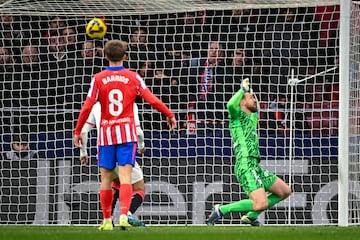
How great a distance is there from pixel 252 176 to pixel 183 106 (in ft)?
13.4

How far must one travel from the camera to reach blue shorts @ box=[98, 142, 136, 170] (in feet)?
36.0

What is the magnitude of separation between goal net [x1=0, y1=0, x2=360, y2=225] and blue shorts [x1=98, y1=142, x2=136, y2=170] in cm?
396

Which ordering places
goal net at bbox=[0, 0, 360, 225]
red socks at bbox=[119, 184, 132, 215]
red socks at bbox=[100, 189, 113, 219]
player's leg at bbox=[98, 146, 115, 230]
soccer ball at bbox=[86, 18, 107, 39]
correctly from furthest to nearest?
goal net at bbox=[0, 0, 360, 225], soccer ball at bbox=[86, 18, 107, 39], red socks at bbox=[100, 189, 113, 219], player's leg at bbox=[98, 146, 115, 230], red socks at bbox=[119, 184, 132, 215]

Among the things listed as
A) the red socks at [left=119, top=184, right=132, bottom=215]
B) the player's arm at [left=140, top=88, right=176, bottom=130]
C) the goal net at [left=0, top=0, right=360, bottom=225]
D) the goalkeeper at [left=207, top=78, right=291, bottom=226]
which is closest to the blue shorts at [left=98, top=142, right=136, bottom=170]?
the red socks at [left=119, top=184, right=132, bottom=215]

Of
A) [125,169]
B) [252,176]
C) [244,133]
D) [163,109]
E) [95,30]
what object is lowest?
[252,176]

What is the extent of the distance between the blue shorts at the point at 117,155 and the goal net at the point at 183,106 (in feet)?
13.0

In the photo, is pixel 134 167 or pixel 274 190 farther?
pixel 134 167

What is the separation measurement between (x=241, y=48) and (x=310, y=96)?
1.42 metres

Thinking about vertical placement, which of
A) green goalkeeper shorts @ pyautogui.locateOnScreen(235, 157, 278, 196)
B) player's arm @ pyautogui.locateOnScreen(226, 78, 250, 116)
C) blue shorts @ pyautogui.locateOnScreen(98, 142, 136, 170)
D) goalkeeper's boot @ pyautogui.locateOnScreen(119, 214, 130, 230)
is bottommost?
goalkeeper's boot @ pyautogui.locateOnScreen(119, 214, 130, 230)

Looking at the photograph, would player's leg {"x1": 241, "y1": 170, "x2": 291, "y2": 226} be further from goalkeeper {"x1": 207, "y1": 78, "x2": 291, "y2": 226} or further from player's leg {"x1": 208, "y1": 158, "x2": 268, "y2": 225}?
player's leg {"x1": 208, "y1": 158, "x2": 268, "y2": 225}

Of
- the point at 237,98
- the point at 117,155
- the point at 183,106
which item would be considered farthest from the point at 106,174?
the point at 183,106

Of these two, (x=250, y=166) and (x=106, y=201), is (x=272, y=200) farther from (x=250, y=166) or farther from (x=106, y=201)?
(x=106, y=201)

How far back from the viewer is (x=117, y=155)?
1105cm

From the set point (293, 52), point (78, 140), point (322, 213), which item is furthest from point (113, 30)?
point (78, 140)
